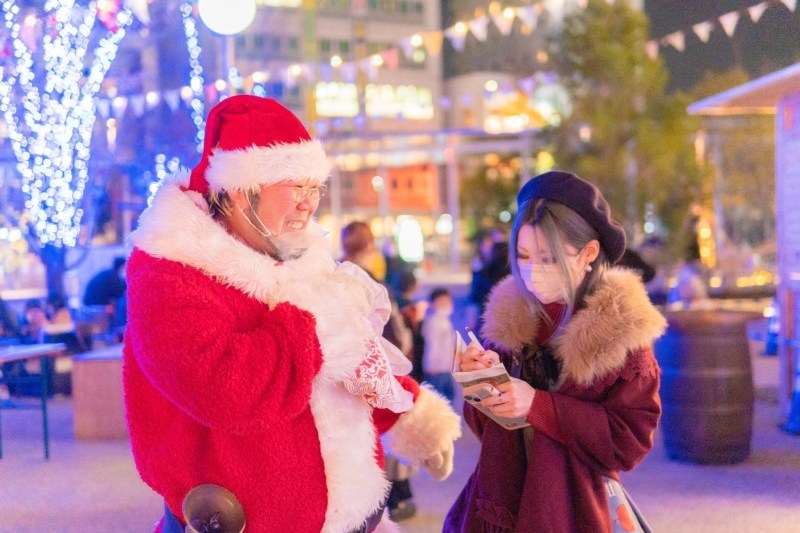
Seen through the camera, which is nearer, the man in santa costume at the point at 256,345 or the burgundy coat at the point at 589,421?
the man in santa costume at the point at 256,345

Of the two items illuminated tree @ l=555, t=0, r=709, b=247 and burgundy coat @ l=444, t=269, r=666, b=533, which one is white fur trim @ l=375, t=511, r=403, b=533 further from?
illuminated tree @ l=555, t=0, r=709, b=247

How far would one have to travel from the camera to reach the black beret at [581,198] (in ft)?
7.45

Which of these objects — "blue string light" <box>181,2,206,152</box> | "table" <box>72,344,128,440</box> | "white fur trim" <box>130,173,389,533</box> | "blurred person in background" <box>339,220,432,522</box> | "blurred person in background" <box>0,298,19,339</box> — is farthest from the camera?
"blue string light" <box>181,2,206,152</box>

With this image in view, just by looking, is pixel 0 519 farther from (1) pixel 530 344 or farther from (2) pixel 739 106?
(2) pixel 739 106

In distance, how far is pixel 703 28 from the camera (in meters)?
8.95

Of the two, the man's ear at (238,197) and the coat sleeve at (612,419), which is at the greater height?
the man's ear at (238,197)

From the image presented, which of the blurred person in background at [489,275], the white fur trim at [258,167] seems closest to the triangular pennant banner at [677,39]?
the blurred person in background at [489,275]

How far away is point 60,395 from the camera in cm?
954

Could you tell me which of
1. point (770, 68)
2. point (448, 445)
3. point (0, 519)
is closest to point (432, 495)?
point (0, 519)

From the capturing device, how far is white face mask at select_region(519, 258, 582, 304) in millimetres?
2307

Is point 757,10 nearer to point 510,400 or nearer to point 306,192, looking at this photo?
point 510,400

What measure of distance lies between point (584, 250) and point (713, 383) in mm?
3771

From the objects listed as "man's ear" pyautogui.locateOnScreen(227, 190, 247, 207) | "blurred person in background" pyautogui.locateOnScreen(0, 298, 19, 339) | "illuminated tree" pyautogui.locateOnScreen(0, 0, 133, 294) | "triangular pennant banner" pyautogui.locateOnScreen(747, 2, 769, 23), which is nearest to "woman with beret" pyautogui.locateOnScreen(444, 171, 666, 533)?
"man's ear" pyautogui.locateOnScreen(227, 190, 247, 207)

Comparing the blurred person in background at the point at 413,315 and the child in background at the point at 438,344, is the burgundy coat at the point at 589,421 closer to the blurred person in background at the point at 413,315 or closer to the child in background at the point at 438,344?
the blurred person in background at the point at 413,315
